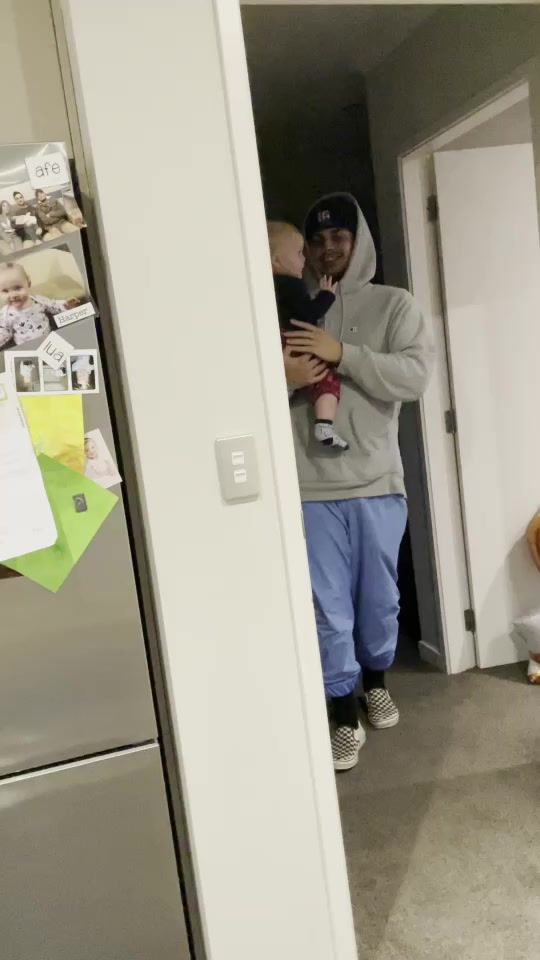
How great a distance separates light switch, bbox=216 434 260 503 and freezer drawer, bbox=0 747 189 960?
421 millimetres

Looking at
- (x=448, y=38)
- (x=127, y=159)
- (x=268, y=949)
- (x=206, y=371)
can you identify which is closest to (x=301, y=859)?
(x=268, y=949)

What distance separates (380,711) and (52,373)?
5.95 feet

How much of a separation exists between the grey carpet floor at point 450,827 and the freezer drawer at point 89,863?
1.98 ft

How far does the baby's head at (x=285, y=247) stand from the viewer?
7.40ft

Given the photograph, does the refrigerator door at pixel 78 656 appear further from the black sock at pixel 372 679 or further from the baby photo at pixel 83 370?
the black sock at pixel 372 679

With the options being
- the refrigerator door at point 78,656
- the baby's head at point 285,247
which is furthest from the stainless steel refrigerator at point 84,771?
the baby's head at point 285,247

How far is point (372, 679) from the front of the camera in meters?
2.60

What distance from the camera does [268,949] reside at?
4.35 feet

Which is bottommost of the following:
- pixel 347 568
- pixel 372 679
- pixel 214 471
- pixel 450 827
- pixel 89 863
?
pixel 450 827

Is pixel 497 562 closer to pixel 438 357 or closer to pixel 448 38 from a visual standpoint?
pixel 438 357

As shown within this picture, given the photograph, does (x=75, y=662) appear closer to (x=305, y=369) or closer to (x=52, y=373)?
(x=52, y=373)

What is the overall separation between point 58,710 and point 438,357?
203 centimetres

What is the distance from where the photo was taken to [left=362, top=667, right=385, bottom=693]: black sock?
2.57 m

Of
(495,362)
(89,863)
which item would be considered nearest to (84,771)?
(89,863)
